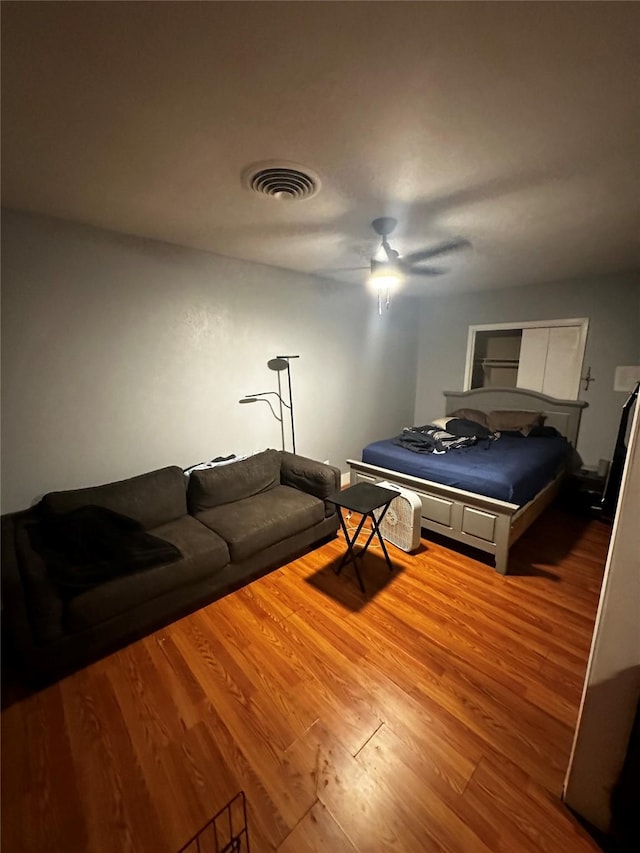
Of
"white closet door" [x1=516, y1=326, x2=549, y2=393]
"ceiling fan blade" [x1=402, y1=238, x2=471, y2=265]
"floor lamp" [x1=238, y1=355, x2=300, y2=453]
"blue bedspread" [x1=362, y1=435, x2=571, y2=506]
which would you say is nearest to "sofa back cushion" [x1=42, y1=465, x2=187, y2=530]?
"floor lamp" [x1=238, y1=355, x2=300, y2=453]

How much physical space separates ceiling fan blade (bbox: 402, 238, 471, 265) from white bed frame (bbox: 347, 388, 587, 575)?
188cm

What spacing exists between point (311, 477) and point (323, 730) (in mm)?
1642

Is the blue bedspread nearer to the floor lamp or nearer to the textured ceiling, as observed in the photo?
the floor lamp

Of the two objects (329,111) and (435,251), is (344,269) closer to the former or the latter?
(435,251)

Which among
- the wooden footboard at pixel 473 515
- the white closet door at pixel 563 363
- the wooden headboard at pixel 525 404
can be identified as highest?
the white closet door at pixel 563 363

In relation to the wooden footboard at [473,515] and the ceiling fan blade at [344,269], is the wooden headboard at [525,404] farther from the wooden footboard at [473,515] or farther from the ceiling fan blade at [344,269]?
the ceiling fan blade at [344,269]

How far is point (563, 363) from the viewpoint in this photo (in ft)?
12.4

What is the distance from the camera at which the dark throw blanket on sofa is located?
1.65m

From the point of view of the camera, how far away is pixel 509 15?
0.84m

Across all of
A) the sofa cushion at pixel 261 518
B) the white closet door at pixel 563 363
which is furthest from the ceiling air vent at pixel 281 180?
the white closet door at pixel 563 363

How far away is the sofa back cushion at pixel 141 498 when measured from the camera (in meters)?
2.08

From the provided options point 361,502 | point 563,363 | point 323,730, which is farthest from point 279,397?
point 563,363

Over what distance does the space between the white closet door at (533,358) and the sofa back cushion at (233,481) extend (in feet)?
10.6

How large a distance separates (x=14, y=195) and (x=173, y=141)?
43.7 inches
